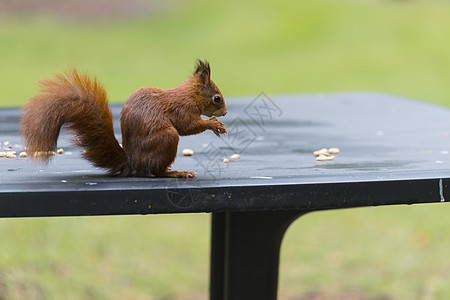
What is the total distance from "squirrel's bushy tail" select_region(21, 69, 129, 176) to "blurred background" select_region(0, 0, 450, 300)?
24 centimetres

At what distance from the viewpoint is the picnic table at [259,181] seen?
1.28 metres

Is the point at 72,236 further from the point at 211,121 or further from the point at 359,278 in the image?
the point at 211,121

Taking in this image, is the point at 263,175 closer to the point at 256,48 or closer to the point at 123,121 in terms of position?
the point at 123,121

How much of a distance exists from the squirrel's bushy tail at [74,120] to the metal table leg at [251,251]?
34 centimetres

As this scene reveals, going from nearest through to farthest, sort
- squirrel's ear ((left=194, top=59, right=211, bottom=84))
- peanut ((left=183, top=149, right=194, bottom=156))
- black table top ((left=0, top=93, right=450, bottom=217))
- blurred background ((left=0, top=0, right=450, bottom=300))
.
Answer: black table top ((left=0, top=93, right=450, bottom=217)), squirrel's ear ((left=194, top=59, right=211, bottom=84)), peanut ((left=183, top=149, right=194, bottom=156)), blurred background ((left=0, top=0, right=450, bottom=300))

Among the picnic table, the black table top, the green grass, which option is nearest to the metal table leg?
the picnic table

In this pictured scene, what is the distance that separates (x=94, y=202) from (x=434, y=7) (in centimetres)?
959

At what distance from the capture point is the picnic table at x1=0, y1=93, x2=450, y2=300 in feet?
4.21

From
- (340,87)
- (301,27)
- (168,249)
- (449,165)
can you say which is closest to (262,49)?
(301,27)

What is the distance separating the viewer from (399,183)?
1.37m

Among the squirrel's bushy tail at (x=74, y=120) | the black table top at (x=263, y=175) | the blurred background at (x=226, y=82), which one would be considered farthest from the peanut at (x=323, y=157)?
the blurred background at (x=226, y=82)

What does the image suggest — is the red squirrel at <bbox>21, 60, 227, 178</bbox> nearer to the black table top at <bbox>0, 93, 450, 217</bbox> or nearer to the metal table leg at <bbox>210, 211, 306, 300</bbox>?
the black table top at <bbox>0, 93, 450, 217</bbox>

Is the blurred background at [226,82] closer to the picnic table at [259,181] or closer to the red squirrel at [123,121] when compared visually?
the red squirrel at [123,121]

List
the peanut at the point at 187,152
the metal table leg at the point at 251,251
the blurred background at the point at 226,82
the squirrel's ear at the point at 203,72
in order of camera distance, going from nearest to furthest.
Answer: the squirrel's ear at the point at 203,72, the metal table leg at the point at 251,251, the peanut at the point at 187,152, the blurred background at the point at 226,82
